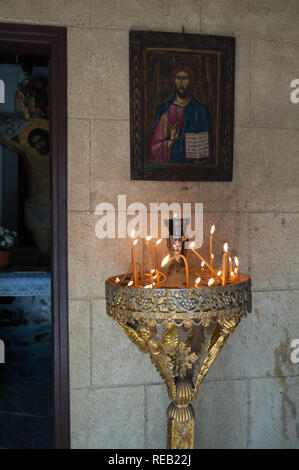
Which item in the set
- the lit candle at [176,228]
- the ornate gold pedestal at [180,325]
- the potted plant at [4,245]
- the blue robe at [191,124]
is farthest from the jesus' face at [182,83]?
the potted plant at [4,245]

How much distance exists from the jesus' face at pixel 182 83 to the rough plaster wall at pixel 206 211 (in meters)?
0.27

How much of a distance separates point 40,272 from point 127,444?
1821 mm

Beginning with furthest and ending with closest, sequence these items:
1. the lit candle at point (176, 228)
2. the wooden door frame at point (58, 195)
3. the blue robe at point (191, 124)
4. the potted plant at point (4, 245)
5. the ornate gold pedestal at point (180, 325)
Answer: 1. the potted plant at point (4, 245)
2. the blue robe at point (191, 124)
3. the wooden door frame at point (58, 195)
4. the lit candle at point (176, 228)
5. the ornate gold pedestal at point (180, 325)

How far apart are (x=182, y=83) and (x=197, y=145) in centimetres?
35

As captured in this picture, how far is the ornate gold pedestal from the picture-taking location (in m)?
1.75

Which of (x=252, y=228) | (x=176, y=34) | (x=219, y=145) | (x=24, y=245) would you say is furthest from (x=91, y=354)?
(x=24, y=245)

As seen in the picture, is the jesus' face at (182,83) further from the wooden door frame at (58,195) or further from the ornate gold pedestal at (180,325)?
the ornate gold pedestal at (180,325)

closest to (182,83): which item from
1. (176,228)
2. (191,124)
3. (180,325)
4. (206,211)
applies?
(191,124)

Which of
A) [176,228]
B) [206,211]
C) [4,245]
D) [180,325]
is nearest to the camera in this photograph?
[180,325]

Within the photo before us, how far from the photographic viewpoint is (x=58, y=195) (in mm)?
2396

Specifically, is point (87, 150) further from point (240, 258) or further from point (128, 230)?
point (240, 258)

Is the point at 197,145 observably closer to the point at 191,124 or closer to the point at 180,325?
the point at 191,124

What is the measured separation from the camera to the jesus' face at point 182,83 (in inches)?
96.4

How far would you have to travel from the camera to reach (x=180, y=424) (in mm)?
2064
